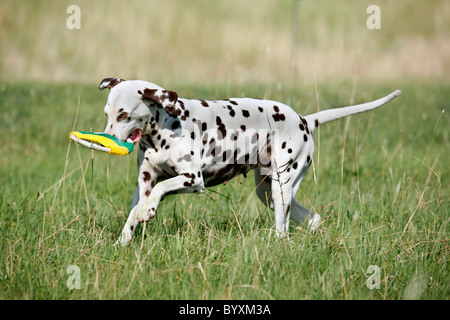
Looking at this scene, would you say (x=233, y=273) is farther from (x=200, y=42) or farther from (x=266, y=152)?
(x=200, y=42)

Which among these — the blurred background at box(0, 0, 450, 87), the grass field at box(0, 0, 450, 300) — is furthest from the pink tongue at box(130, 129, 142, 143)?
the blurred background at box(0, 0, 450, 87)

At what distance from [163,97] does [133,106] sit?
0.80 ft

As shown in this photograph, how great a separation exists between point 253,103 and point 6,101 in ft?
26.2

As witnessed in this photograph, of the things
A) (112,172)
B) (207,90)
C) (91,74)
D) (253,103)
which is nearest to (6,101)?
(91,74)

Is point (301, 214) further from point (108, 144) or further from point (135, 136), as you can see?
point (108, 144)

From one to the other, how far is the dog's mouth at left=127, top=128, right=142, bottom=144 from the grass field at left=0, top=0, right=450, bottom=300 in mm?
722

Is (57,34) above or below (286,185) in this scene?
above

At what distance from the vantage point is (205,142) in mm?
4645

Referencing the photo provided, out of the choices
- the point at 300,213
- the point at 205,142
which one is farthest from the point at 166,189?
the point at 300,213

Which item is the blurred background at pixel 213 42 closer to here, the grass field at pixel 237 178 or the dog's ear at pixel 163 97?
the grass field at pixel 237 178

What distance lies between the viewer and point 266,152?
503 cm

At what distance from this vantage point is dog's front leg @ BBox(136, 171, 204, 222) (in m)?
4.27

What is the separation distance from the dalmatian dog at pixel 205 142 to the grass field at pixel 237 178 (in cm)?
29

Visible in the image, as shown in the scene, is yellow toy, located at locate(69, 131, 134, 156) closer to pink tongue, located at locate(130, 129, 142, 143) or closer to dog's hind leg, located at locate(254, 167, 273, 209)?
pink tongue, located at locate(130, 129, 142, 143)
